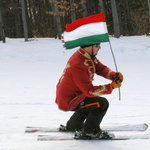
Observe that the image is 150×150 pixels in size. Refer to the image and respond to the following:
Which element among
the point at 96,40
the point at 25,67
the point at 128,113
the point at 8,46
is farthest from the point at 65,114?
the point at 8,46

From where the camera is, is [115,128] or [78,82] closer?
[78,82]

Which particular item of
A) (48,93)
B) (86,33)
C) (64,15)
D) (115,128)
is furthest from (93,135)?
(64,15)

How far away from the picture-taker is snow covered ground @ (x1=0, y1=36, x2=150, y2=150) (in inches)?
115

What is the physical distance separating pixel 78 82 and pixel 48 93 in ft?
11.6

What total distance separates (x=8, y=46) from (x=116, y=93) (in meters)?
9.21

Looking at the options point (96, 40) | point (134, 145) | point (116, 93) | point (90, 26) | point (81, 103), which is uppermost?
point (90, 26)

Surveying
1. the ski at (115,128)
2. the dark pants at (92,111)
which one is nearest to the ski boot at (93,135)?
the dark pants at (92,111)

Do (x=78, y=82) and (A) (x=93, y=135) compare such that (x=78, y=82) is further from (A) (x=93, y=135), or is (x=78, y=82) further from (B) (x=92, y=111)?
(A) (x=93, y=135)

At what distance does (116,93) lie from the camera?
6.02 m

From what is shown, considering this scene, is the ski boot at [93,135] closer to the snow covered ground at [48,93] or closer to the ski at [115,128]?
the snow covered ground at [48,93]

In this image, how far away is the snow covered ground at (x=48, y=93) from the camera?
2.92 m

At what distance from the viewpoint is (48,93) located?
19.7 ft

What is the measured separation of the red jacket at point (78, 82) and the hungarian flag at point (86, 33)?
0.15 metres

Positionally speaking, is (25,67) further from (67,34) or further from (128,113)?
(67,34)
